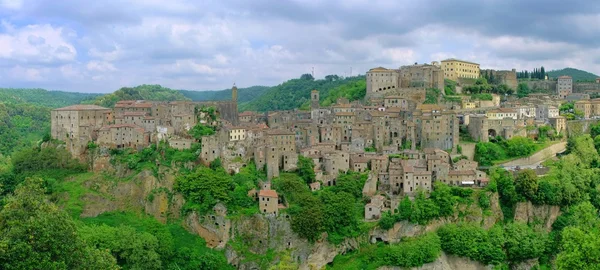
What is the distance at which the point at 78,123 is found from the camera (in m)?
61.4

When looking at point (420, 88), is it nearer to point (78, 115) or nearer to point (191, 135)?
point (191, 135)

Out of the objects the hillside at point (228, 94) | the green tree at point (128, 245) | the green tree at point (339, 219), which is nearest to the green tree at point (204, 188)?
the green tree at point (128, 245)

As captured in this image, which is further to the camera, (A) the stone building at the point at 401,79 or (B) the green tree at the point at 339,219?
(A) the stone building at the point at 401,79

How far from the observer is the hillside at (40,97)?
145 meters

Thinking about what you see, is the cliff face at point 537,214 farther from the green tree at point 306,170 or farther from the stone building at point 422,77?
the stone building at point 422,77

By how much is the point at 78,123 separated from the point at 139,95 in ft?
139

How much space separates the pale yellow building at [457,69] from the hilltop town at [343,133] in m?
11.2

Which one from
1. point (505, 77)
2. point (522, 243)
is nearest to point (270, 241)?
point (522, 243)

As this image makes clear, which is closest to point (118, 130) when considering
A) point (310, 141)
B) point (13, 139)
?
point (310, 141)

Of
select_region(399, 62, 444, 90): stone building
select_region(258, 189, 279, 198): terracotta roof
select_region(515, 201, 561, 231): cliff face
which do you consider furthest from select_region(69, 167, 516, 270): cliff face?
select_region(399, 62, 444, 90): stone building

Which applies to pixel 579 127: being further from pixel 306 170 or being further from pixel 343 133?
pixel 306 170

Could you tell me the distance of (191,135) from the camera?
197 feet

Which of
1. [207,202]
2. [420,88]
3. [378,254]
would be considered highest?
[420,88]

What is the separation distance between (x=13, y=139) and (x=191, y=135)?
49269mm
